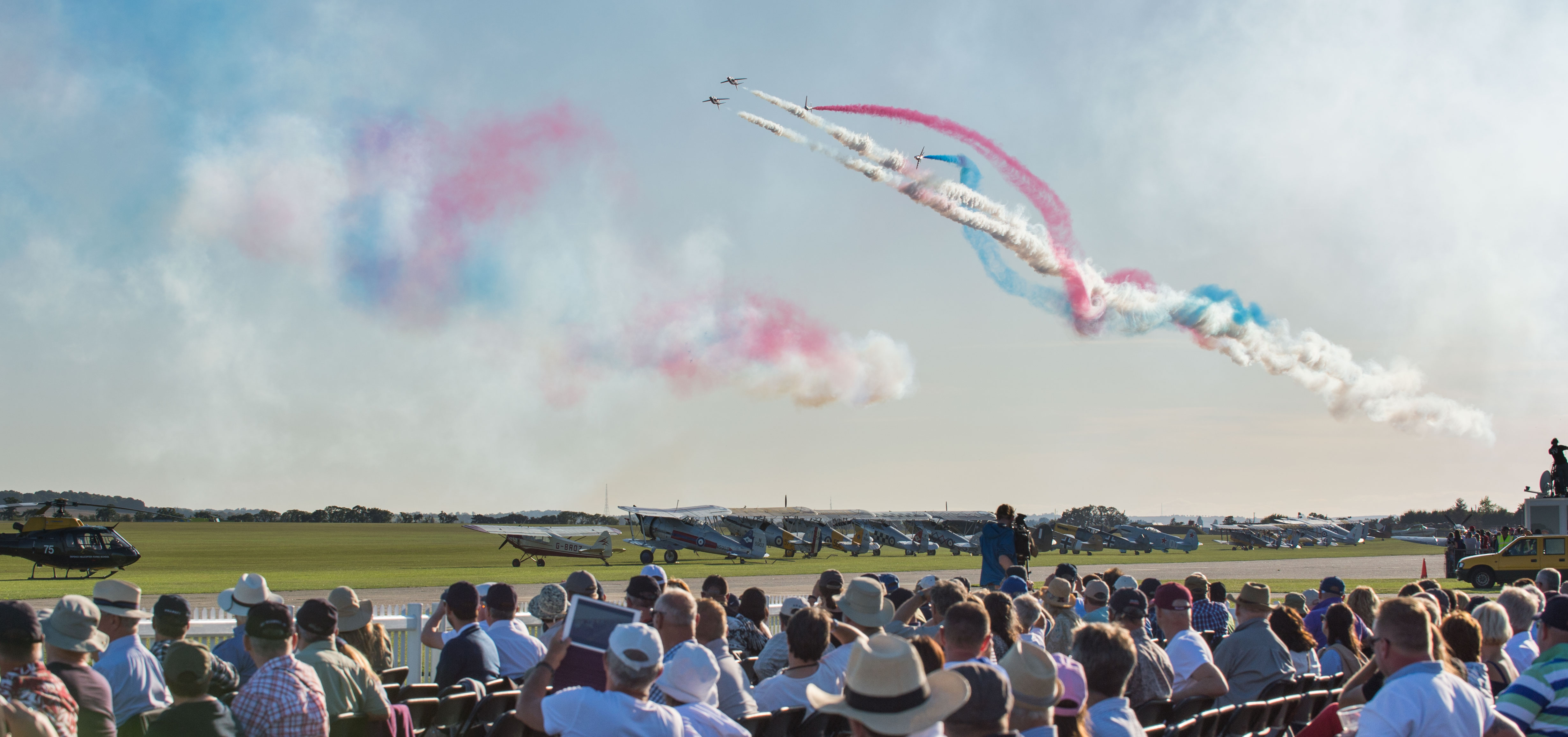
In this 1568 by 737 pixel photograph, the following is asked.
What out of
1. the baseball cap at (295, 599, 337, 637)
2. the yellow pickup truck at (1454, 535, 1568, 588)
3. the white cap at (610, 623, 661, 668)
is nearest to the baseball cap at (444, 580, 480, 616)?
the baseball cap at (295, 599, 337, 637)

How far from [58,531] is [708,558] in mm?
27963

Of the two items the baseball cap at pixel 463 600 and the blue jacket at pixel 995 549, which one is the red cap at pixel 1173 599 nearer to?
the baseball cap at pixel 463 600

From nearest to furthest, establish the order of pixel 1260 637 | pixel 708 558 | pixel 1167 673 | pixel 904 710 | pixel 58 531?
pixel 904 710, pixel 1167 673, pixel 1260 637, pixel 58 531, pixel 708 558

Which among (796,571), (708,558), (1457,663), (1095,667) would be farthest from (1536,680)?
(708,558)

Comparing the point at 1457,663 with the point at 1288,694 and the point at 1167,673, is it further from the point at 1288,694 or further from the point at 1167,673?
the point at 1288,694

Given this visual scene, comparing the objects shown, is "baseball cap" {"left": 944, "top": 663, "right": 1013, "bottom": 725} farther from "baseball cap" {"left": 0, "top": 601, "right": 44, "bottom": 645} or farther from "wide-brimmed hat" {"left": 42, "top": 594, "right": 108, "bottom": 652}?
"wide-brimmed hat" {"left": 42, "top": 594, "right": 108, "bottom": 652}

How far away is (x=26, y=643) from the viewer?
4.20m

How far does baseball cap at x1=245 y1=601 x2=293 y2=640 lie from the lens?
4453 mm

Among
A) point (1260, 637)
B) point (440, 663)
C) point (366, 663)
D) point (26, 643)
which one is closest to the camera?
point (26, 643)

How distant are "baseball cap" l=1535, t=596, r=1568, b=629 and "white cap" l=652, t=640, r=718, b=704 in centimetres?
405

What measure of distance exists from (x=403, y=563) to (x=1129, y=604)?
43606 millimetres

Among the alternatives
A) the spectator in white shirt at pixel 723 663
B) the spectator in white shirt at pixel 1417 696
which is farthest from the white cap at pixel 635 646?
→ the spectator in white shirt at pixel 1417 696

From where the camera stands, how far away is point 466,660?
6348mm

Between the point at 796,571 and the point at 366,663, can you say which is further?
the point at 796,571
